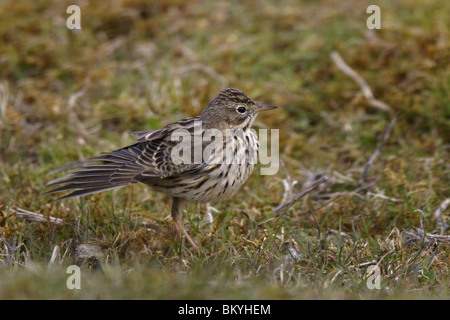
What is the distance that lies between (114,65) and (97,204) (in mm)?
3494

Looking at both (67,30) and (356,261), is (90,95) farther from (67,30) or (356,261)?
(356,261)

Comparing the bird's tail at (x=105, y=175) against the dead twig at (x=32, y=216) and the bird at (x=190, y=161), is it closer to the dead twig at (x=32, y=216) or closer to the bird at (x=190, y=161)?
the bird at (x=190, y=161)

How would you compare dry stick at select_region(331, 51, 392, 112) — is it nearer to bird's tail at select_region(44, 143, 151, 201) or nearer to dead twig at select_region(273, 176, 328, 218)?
dead twig at select_region(273, 176, 328, 218)

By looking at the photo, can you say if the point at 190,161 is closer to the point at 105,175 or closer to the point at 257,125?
the point at 105,175

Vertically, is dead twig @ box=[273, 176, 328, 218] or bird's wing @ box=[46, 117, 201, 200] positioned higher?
bird's wing @ box=[46, 117, 201, 200]

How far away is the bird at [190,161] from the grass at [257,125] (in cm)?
36

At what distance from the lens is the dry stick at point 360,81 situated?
8.04 meters

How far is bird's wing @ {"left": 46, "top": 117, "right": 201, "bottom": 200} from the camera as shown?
17.4 feet

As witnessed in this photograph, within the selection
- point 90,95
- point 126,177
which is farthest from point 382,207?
point 90,95

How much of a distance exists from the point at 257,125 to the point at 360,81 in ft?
5.20

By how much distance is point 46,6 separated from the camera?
9.84 meters

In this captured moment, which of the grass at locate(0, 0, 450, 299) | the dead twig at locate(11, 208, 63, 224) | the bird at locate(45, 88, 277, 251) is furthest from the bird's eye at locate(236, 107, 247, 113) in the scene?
the dead twig at locate(11, 208, 63, 224)

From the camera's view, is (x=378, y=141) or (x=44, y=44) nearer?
(x=378, y=141)
